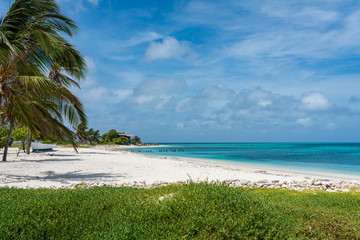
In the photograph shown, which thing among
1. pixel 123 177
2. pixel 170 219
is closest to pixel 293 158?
→ pixel 123 177

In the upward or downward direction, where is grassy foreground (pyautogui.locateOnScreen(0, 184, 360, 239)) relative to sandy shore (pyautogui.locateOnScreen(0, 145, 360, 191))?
upward

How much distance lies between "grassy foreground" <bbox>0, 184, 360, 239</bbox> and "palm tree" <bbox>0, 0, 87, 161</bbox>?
6170 millimetres

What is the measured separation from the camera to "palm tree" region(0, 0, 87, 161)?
10.1 m

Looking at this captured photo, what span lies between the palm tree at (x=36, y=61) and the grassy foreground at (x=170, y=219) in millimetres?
6170

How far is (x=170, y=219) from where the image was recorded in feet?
12.7

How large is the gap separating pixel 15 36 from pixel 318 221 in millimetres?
12525

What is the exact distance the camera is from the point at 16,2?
36.7 ft

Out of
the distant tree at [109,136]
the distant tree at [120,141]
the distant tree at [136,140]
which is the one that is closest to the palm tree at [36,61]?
the distant tree at [120,141]

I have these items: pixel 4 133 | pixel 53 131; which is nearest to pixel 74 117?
pixel 53 131

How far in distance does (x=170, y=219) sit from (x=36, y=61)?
34.5ft

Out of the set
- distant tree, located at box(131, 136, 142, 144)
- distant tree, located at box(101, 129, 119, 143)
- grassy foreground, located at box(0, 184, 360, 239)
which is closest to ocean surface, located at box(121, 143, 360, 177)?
grassy foreground, located at box(0, 184, 360, 239)

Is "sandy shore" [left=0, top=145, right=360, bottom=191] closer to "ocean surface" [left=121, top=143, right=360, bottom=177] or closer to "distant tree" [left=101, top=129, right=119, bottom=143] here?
"ocean surface" [left=121, top=143, right=360, bottom=177]

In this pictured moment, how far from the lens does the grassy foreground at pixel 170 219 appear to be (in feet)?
11.8

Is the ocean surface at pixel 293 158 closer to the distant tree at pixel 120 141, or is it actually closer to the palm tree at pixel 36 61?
the palm tree at pixel 36 61
